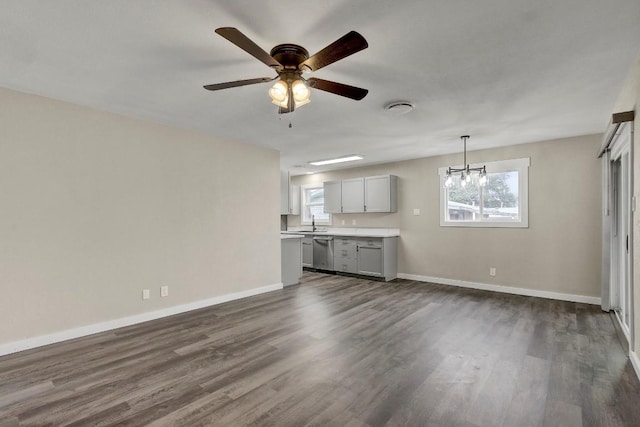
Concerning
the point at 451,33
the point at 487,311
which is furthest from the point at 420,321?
the point at 451,33

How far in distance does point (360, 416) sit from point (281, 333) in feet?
5.04

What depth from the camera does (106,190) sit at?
11.4ft

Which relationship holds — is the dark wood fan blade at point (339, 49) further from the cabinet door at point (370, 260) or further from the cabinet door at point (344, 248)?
the cabinet door at point (344, 248)

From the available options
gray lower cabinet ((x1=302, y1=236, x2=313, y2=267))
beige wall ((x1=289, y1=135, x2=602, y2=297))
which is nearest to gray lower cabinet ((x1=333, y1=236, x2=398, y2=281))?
beige wall ((x1=289, y1=135, x2=602, y2=297))

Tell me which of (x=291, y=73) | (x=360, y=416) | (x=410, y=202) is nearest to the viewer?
(x=360, y=416)

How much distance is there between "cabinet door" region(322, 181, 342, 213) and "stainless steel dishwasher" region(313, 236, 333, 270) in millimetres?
745

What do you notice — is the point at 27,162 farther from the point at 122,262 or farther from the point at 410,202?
the point at 410,202

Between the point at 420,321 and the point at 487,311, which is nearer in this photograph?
the point at 420,321

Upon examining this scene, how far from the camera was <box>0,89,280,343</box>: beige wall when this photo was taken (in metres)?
2.96

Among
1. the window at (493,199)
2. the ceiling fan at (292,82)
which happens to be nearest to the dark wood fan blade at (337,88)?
the ceiling fan at (292,82)

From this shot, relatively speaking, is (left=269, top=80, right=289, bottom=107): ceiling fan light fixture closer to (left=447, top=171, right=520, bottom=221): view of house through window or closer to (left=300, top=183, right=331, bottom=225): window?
(left=447, top=171, right=520, bottom=221): view of house through window

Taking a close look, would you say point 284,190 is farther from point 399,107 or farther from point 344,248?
point 399,107

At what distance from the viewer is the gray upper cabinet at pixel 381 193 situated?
6324mm

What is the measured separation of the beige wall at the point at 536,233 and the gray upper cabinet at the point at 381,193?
0.35 metres
